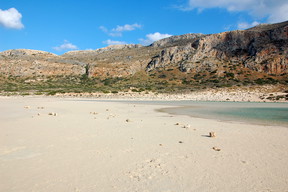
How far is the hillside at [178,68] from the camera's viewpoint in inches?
2267

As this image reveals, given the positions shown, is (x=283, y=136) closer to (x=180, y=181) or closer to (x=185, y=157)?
(x=185, y=157)

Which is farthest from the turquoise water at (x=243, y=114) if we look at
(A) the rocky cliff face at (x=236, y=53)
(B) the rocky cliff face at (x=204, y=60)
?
(A) the rocky cliff face at (x=236, y=53)

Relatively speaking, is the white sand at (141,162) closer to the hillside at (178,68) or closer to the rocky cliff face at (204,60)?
the hillside at (178,68)

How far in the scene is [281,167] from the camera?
4.46 metres

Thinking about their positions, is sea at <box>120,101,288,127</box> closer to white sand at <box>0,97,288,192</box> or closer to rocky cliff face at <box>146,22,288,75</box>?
white sand at <box>0,97,288,192</box>

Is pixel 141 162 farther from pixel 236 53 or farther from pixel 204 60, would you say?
pixel 236 53

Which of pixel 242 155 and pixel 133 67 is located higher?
pixel 133 67

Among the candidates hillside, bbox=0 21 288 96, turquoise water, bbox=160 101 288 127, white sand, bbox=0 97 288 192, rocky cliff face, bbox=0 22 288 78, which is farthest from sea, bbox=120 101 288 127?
rocky cliff face, bbox=0 22 288 78

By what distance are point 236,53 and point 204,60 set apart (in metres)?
11.1

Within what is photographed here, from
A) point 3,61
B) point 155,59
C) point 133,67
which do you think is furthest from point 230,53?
point 3,61

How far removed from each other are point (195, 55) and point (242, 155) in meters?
72.6

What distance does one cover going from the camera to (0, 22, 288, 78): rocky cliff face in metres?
62.4

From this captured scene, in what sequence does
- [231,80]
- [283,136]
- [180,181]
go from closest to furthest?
1. [180,181]
2. [283,136]
3. [231,80]

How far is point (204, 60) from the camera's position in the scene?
2785 inches
